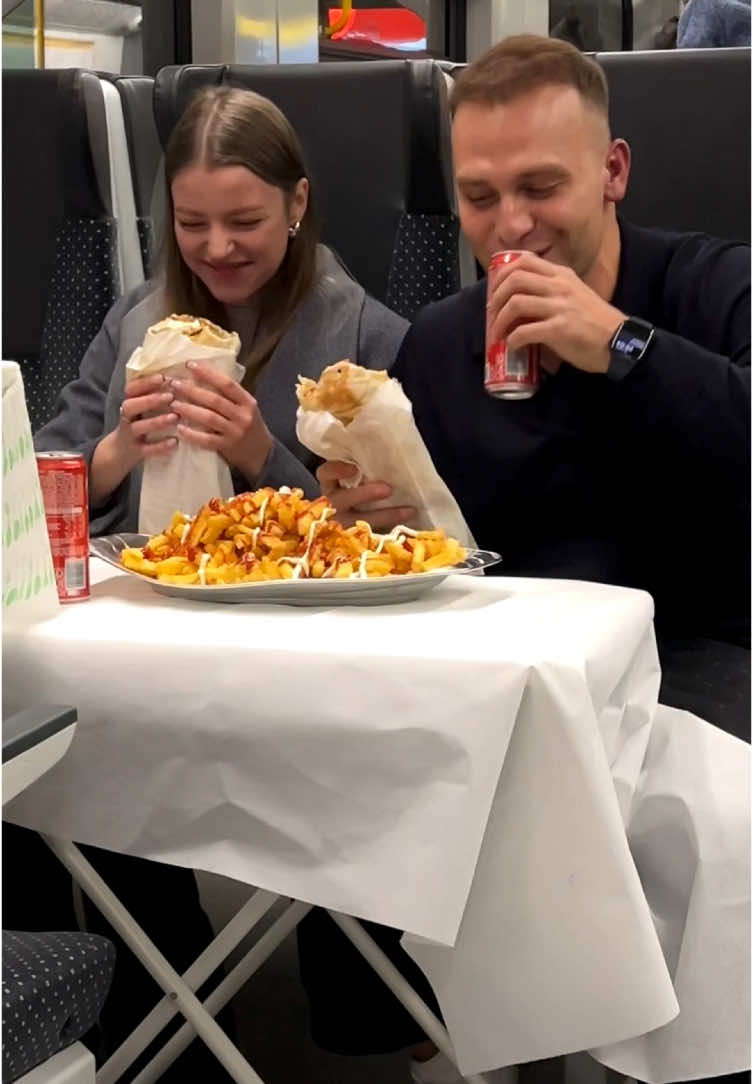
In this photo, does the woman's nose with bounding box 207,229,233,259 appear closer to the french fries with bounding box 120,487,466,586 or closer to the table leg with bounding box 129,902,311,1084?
the french fries with bounding box 120,487,466,586

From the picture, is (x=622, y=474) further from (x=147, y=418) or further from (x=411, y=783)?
(x=411, y=783)

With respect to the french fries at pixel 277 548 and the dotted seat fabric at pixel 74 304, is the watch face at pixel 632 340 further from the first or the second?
the dotted seat fabric at pixel 74 304

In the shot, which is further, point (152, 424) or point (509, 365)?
point (152, 424)

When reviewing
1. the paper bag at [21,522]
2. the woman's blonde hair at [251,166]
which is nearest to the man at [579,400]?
the woman's blonde hair at [251,166]

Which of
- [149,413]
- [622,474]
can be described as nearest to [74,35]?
[149,413]

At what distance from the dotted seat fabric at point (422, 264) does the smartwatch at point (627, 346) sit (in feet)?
Answer: 2.35

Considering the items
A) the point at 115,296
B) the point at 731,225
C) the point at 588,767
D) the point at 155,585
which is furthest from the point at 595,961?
the point at 115,296

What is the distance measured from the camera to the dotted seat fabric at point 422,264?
2.11 m

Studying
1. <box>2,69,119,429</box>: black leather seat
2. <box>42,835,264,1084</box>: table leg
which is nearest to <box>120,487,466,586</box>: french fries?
<box>42,835,264,1084</box>: table leg

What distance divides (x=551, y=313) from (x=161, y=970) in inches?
29.7

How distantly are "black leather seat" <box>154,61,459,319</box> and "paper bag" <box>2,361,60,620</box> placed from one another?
1.15 m

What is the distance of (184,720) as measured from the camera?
39.2 inches

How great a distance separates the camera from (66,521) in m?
1.14

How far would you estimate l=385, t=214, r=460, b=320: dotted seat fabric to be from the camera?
2.11 m
